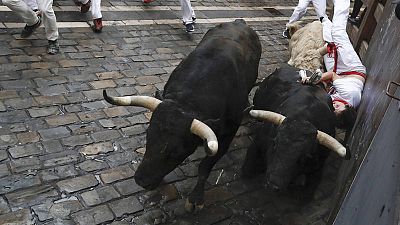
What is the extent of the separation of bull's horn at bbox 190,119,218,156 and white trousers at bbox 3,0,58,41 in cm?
425

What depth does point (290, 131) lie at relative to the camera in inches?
191

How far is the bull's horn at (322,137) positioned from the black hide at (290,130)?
0.27ft

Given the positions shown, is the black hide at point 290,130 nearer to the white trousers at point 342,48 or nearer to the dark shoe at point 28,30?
the white trousers at point 342,48

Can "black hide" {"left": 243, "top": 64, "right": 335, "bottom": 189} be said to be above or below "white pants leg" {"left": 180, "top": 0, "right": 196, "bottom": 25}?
above

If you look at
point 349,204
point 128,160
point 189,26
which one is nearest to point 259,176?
point 128,160

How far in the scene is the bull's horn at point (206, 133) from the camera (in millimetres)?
4148

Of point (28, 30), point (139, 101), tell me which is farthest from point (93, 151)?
point (28, 30)

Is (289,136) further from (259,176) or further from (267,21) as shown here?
(267,21)

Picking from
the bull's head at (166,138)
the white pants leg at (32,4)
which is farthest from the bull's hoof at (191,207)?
the white pants leg at (32,4)

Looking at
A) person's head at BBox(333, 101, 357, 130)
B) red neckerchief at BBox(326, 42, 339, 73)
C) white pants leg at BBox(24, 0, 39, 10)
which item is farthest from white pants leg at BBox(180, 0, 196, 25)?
person's head at BBox(333, 101, 357, 130)

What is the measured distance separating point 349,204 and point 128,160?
9.77ft

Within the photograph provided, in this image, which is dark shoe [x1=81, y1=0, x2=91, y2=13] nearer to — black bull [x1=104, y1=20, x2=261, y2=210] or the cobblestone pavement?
the cobblestone pavement

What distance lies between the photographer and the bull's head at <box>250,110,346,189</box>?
4.71 metres

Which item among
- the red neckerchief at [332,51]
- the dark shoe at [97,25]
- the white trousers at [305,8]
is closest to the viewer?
the red neckerchief at [332,51]
